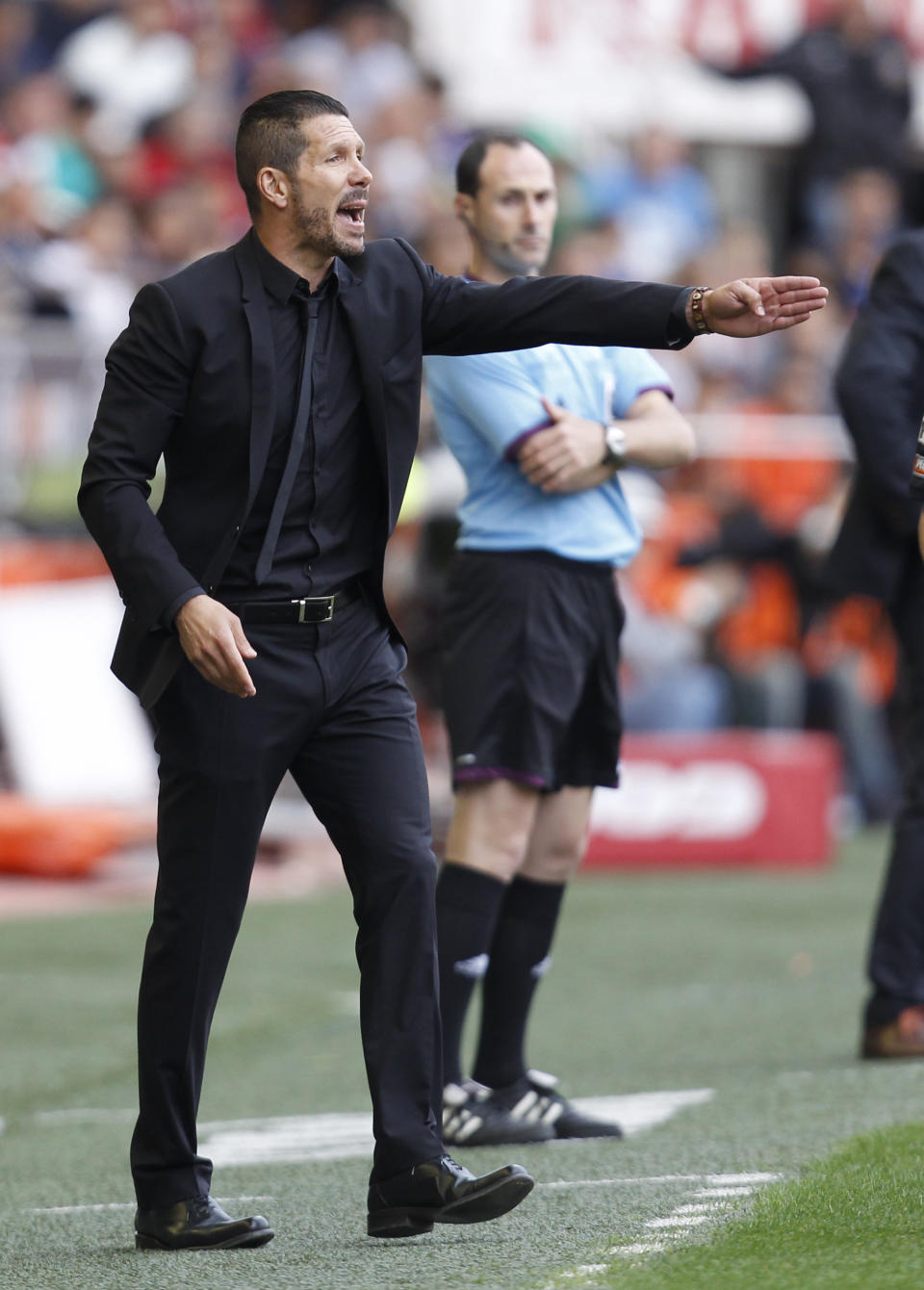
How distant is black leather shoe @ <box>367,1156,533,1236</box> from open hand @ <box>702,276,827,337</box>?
1.55m

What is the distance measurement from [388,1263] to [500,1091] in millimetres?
1599

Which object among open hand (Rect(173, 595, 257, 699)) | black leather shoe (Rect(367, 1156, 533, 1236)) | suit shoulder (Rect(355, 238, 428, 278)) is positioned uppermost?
suit shoulder (Rect(355, 238, 428, 278))

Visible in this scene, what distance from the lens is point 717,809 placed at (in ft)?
36.7

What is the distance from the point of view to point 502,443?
524cm

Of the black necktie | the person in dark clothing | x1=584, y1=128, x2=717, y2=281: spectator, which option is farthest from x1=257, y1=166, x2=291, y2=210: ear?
the person in dark clothing

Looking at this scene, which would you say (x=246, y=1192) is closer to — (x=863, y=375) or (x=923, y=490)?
(x=923, y=490)

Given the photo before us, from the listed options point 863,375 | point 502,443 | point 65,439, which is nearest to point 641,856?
point 65,439

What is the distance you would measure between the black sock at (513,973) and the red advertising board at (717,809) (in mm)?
5497

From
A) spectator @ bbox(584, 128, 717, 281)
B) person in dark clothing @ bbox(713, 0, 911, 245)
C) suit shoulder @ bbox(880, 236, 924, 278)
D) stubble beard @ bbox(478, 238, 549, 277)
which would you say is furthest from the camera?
person in dark clothing @ bbox(713, 0, 911, 245)

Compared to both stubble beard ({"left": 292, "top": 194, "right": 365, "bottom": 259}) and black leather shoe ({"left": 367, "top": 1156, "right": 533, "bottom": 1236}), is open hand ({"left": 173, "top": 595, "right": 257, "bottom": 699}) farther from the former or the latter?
black leather shoe ({"left": 367, "top": 1156, "right": 533, "bottom": 1236})

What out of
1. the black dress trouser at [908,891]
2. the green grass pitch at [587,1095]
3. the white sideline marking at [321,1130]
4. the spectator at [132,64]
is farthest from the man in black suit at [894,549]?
the spectator at [132,64]

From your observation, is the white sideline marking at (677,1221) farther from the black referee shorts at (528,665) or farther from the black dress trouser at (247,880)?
the black referee shorts at (528,665)

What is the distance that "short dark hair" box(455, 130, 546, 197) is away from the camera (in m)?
5.43

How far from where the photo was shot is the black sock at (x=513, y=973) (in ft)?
17.9
